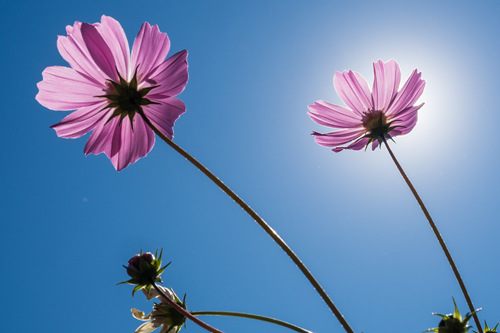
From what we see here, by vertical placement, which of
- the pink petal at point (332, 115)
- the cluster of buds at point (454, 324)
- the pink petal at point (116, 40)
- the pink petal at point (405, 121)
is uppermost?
the pink petal at point (116, 40)

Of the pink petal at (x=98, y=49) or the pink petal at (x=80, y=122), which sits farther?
the pink petal at (x=80, y=122)

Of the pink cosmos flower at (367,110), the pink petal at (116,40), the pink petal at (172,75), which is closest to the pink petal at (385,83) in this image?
the pink cosmos flower at (367,110)

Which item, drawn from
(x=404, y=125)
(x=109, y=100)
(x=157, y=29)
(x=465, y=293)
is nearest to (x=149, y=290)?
(x=109, y=100)

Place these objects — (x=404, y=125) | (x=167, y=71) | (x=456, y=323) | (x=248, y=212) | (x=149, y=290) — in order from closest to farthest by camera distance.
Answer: (x=248, y=212) → (x=456, y=323) → (x=167, y=71) → (x=149, y=290) → (x=404, y=125)

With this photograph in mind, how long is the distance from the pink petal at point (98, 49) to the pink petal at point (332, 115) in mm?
759

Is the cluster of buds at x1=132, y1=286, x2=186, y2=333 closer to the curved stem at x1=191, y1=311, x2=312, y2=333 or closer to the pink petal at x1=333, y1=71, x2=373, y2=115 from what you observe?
the curved stem at x1=191, y1=311, x2=312, y2=333

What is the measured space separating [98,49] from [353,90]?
0.93 metres

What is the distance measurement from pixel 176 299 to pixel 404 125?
104 cm

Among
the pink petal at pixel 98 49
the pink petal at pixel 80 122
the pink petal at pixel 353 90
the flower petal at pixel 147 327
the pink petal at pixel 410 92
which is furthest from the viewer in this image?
the pink petal at pixel 353 90

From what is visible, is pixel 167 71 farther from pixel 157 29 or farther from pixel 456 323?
pixel 456 323

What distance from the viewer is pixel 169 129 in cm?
124

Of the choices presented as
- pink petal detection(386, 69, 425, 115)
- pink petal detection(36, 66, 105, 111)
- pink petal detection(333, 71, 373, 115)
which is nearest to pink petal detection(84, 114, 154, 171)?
pink petal detection(36, 66, 105, 111)

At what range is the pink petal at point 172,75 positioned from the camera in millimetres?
1173

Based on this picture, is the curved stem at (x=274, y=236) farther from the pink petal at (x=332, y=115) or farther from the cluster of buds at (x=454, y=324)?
the pink petal at (x=332, y=115)
